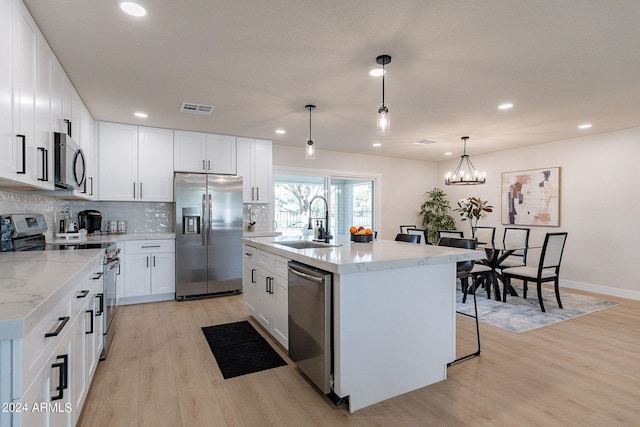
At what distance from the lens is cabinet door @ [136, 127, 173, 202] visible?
4.62 m

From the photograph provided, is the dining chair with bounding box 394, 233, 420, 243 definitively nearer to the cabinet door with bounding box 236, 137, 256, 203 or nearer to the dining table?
the dining table

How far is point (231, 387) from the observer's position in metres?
2.28

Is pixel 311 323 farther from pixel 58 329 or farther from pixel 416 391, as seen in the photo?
pixel 58 329

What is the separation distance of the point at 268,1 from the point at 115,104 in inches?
106

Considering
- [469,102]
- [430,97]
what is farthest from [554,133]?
[430,97]

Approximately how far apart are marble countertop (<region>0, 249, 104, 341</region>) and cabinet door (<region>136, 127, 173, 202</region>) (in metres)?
2.64

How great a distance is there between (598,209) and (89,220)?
7389mm

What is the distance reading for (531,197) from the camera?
5.84 metres

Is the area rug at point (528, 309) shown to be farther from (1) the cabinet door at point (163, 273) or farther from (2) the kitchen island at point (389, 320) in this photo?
(1) the cabinet door at point (163, 273)

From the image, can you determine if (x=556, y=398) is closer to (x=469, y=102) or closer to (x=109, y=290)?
(x=469, y=102)

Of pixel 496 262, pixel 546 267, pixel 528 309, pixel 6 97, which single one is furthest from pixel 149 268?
pixel 546 267

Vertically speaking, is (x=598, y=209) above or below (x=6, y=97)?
below

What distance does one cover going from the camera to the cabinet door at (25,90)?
1.82 metres

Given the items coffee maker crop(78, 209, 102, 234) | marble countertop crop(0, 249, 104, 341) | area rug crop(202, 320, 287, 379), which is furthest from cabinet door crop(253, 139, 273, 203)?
marble countertop crop(0, 249, 104, 341)
